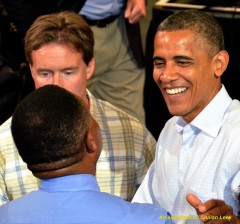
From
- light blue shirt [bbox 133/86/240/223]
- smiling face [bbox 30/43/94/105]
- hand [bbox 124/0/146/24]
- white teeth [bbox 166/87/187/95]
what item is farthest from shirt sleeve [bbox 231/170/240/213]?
hand [bbox 124/0/146/24]

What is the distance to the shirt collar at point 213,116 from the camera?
1.78m

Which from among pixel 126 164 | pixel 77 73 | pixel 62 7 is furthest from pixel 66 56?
pixel 62 7

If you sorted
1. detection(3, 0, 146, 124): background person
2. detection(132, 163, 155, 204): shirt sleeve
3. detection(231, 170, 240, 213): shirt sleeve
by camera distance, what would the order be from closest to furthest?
detection(231, 170, 240, 213): shirt sleeve
detection(132, 163, 155, 204): shirt sleeve
detection(3, 0, 146, 124): background person

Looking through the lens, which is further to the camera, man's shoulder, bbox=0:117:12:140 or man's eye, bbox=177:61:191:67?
man's shoulder, bbox=0:117:12:140

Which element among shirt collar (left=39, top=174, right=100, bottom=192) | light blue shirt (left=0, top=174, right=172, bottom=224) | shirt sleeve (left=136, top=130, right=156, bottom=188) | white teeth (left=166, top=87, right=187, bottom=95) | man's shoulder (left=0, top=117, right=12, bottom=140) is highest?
white teeth (left=166, top=87, right=187, bottom=95)

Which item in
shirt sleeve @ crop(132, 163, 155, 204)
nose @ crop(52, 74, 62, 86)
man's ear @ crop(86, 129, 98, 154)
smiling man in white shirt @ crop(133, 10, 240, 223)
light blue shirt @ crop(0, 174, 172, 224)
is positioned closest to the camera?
light blue shirt @ crop(0, 174, 172, 224)

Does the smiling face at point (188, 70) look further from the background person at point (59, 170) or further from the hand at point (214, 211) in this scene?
the background person at point (59, 170)

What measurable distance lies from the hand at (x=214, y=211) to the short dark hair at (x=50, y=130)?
358mm

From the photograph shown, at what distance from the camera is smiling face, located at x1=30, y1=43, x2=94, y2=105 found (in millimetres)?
2270

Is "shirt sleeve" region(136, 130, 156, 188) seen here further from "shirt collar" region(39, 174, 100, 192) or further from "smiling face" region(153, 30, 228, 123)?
"shirt collar" region(39, 174, 100, 192)

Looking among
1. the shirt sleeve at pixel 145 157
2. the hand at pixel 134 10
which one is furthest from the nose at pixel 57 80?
the hand at pixel 134 10

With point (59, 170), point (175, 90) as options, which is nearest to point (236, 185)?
point (175, 90)

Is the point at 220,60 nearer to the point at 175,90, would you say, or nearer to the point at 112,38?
the point at 175,90

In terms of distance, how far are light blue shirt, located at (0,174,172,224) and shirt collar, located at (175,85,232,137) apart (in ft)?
Answer: 1.35
